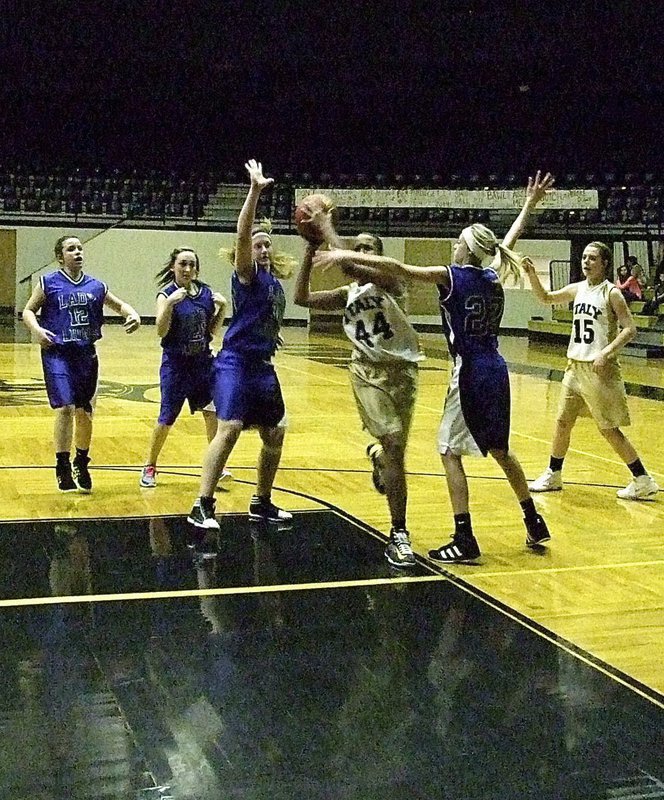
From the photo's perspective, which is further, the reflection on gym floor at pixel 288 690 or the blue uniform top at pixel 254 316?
the blue uniform top at pixel 254 316

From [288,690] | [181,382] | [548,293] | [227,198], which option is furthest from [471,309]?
[227,198]

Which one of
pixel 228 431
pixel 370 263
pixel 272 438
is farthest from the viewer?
pixel 272 438

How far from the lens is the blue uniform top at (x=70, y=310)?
6.54m

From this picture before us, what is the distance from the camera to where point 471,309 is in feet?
16.2

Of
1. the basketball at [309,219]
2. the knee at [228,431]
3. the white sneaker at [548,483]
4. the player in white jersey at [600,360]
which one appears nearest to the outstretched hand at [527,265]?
the player in white jersey at [600,360]

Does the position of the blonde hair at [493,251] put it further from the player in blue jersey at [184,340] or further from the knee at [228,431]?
the player in blue jersey at [184,340]

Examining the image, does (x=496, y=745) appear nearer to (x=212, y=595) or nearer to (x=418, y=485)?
(x=212, y=595)

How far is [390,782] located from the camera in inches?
111

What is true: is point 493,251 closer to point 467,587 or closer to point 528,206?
point 528,206

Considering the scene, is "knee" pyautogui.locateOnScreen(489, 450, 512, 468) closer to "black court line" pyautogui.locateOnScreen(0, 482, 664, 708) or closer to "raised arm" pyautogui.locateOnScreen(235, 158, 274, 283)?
"black court line" pyautogui.locateOnScreen(0, 482, 664, 708)

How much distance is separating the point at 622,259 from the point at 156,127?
11311 millimetres

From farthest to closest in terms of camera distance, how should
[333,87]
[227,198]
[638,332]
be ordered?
[227,198], [333,87], [638,332]

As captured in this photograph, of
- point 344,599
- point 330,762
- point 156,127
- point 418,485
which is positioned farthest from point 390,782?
point 156,127

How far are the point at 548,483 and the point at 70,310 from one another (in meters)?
3.28
